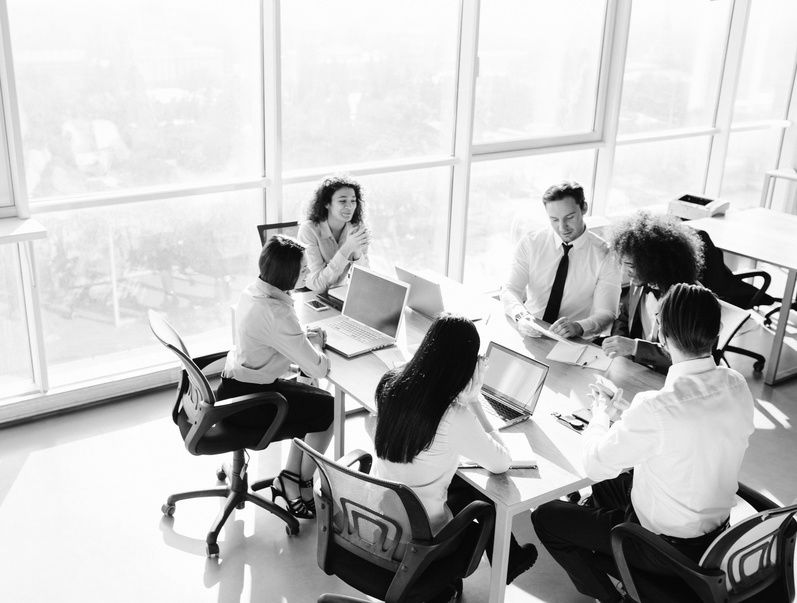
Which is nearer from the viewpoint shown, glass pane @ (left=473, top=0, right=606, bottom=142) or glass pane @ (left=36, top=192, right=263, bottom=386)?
glass pane @ (left=36, top=192, right=263, bottom=386)

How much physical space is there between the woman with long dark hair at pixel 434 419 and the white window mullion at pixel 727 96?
230 inches

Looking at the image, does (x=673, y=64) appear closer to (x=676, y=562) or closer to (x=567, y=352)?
(x=567, y=352)

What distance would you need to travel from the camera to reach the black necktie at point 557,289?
13.7 ft

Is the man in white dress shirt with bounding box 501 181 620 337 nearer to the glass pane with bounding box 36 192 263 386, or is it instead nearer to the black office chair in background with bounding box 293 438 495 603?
the black office chair in background with bounding box 293 438 495 603

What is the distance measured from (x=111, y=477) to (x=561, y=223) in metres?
2.63

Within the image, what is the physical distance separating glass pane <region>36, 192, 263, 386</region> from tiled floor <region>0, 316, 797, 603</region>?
41 centimetres

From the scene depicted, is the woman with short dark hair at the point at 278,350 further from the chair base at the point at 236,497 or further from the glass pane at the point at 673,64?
the glass pane at the point at 673,64

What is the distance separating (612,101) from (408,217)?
2.04 m

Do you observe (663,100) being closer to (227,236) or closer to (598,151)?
(598,151)

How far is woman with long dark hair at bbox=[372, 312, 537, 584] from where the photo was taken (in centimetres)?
254

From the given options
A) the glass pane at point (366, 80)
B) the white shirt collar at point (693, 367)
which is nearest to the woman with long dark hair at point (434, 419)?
the white shirt collar at point (693, 367)

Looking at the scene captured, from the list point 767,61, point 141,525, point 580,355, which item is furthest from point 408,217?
point 767,61

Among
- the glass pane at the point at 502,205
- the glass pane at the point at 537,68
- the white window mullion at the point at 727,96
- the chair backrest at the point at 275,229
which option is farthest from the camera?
the white window mullion at the point at 727,96

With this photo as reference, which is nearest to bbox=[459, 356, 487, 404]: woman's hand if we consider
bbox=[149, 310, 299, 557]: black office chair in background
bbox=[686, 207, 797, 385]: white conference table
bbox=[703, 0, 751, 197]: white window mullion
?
bbox=[149, 310, 299, 557]: black office chair in background
